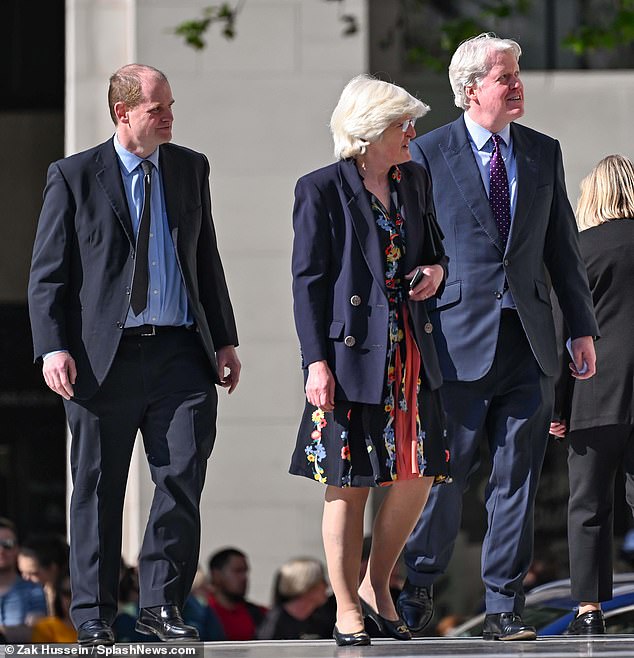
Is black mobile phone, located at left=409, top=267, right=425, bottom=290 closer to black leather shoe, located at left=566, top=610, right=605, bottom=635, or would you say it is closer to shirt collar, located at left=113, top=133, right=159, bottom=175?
shirt collar, located at left=113, top=133, right=159, bottom=175

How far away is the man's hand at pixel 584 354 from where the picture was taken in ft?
20.7

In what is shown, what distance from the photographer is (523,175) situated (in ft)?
20.6

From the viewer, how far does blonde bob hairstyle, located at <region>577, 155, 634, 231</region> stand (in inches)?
272

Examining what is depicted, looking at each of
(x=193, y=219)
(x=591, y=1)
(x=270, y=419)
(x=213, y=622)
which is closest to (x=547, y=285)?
(x=193, y=219)

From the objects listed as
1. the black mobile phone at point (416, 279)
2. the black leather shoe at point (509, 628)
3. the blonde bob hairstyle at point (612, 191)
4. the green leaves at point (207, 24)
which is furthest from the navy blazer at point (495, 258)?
the green leaves at point (207, 24)

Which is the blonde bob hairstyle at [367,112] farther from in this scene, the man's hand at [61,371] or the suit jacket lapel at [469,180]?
the man's hand at [61,371]

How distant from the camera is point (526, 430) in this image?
618cm

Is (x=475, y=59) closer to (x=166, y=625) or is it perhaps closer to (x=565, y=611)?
(x=166, y=625)

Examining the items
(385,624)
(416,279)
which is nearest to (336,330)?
(416,279)

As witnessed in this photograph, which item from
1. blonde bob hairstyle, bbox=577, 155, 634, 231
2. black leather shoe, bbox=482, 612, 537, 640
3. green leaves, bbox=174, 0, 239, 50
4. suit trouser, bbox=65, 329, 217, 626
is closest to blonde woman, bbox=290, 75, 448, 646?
suit trouser, bbox=65, 329, 217, 626

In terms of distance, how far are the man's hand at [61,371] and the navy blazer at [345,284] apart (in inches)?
32.8

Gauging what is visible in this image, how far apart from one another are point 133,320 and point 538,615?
105 inches

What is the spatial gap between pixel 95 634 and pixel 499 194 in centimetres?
227

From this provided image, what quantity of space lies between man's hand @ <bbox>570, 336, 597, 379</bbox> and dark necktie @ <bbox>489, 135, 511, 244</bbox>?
1.63 ft
